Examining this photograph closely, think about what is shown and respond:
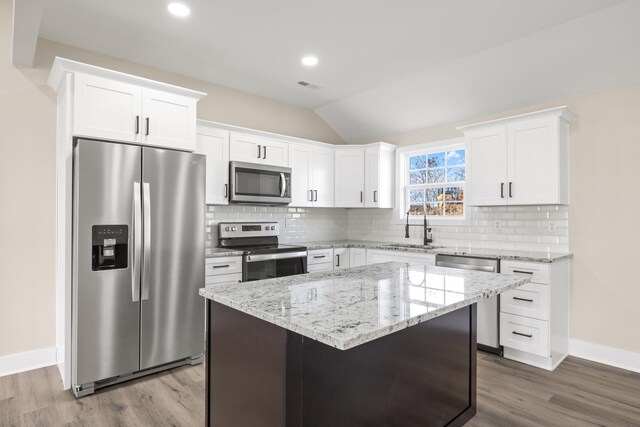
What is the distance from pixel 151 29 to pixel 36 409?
9.43 feet

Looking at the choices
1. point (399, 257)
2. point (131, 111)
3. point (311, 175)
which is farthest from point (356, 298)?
point (311, 175)

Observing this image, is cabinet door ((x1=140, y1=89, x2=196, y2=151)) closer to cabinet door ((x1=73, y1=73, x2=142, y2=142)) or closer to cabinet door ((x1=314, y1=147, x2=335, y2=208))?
cabinet door ((x1=73, y1=73, x2=142, y2=142))

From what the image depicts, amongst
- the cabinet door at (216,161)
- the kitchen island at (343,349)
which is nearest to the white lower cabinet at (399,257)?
the kitchen island at (343,349)

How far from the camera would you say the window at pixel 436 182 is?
4566mm

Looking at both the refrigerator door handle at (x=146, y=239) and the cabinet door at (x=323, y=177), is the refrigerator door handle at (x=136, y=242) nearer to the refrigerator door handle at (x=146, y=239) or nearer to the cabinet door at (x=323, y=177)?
the refrigerator door handle at (x=146, y=239)

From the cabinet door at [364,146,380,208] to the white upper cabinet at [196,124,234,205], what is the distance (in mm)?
1873

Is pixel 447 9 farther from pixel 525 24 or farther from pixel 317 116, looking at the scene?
pixel 317 116

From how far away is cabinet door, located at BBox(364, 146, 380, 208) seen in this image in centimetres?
491

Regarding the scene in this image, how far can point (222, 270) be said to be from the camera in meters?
3.57

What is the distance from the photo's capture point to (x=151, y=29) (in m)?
3.06

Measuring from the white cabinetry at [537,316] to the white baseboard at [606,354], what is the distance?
0.32ft

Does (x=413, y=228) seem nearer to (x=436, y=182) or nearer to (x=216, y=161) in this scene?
(x=436, y=182)

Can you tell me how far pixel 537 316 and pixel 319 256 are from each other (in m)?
2.28

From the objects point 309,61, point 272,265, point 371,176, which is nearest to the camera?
point 309,61
